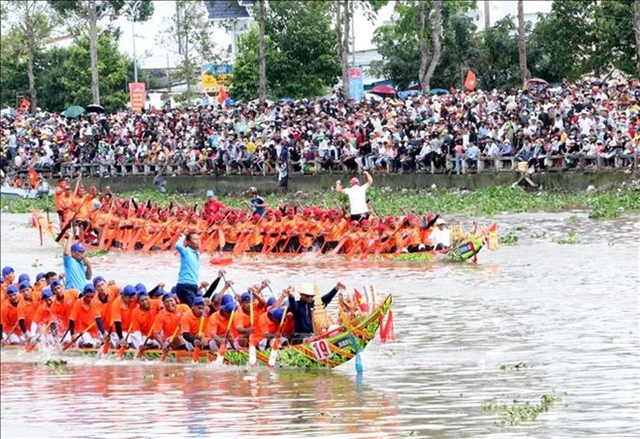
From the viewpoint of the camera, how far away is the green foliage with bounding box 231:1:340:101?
53.9m

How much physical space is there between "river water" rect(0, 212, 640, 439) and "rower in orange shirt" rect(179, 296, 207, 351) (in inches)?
10.9

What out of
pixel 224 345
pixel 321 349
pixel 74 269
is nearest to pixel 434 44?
pixel 74 269

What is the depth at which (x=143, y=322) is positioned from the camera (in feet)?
56.2

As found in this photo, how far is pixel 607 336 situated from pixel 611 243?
916 centimetres

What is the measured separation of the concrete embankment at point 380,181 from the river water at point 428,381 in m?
8.49

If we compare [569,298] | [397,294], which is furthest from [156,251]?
[569,298]

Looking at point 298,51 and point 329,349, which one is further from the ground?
point 298,51

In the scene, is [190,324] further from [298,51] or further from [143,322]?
[298,51]

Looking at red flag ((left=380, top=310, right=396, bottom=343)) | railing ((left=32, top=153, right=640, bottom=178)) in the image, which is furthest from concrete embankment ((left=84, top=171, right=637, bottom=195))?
red flag ((left=380, top=310, right=396, bottom=343))

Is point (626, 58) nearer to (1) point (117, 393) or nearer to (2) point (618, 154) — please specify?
(2) point (618, 154)

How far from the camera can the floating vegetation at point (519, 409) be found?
1270 centimetres

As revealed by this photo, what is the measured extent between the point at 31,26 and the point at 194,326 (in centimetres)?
4316

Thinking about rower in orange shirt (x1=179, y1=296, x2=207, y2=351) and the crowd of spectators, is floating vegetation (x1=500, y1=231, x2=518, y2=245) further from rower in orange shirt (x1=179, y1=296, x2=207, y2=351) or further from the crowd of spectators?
rower in orange shirt (x1=179, y1=296, x2=207, y2=351)

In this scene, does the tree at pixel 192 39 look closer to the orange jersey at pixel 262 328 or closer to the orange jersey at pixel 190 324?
the orange jersey at pixel 190 324
